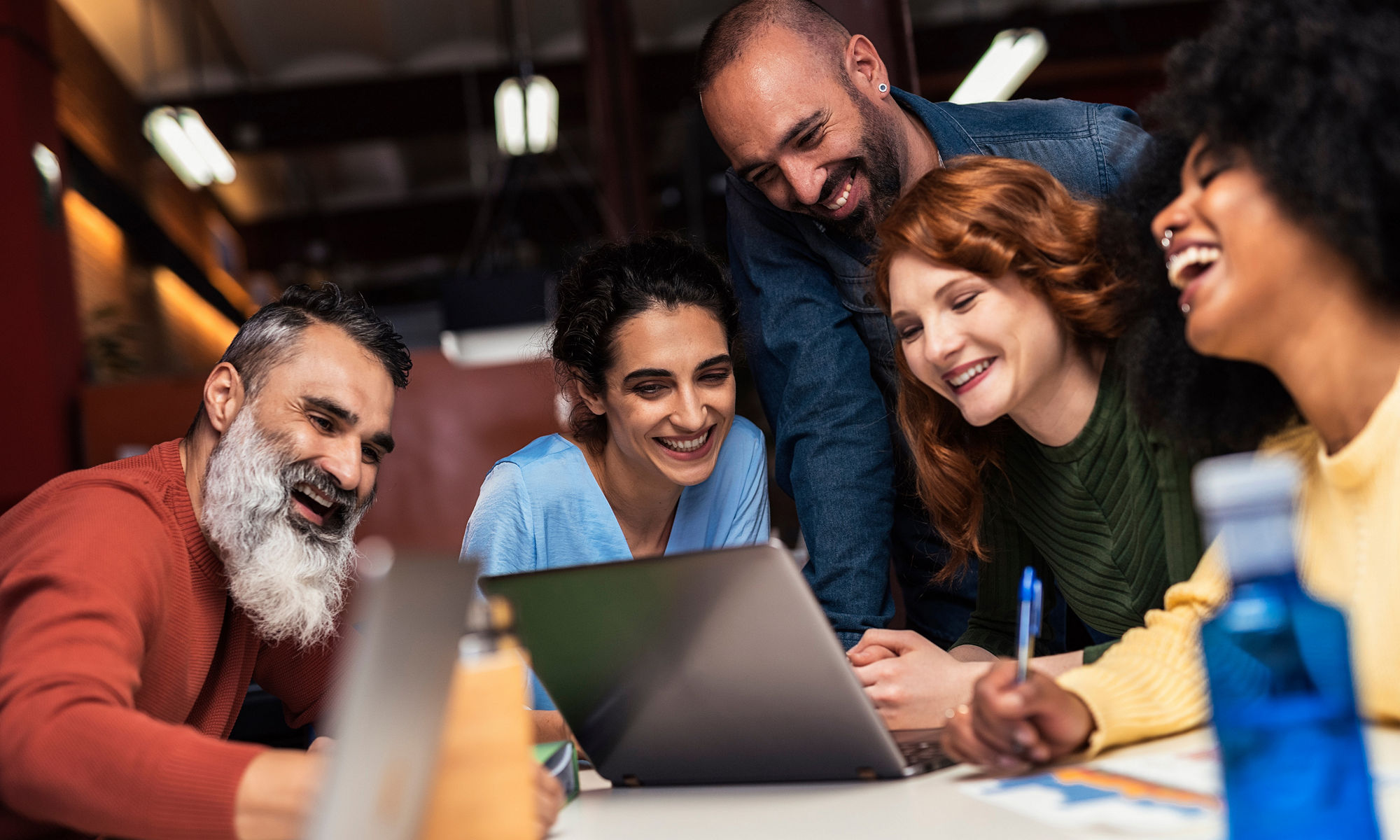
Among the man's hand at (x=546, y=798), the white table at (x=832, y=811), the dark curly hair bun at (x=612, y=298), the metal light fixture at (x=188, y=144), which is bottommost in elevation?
the white table at (x=832, y=811)

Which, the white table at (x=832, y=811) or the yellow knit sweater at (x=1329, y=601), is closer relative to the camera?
the white table at (x=832, y=811)

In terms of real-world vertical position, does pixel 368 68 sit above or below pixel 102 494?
above

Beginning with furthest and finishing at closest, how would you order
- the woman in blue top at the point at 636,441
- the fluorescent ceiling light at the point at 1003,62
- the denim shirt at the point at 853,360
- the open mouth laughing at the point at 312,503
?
the fluorescent ceiling light at the point at 1003,62 → the woman in blue top at the point at 636,441 → the denim shirt at the point at 853,360 → the open mouth laughing at the point at 312,503

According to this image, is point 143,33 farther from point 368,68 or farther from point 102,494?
point 102,494

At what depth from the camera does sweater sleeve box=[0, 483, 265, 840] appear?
96cm

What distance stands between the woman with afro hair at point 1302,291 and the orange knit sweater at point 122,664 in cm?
74

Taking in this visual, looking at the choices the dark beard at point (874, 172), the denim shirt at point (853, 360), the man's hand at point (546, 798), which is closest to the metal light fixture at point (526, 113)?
the denim shirt at point (853, 360)

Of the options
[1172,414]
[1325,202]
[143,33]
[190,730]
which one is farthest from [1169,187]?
[143,33]

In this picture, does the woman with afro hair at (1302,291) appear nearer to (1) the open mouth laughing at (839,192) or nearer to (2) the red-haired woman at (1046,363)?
(2) the red-haired woman at (1046,363)

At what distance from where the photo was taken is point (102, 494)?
1424mm

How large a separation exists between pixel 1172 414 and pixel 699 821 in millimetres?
772

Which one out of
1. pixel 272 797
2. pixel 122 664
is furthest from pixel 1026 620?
pixel 122 664

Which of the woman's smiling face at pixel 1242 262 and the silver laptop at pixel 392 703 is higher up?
the woman's smiling face at pixel 1242 262

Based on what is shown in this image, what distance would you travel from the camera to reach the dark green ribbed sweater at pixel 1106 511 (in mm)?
1513
